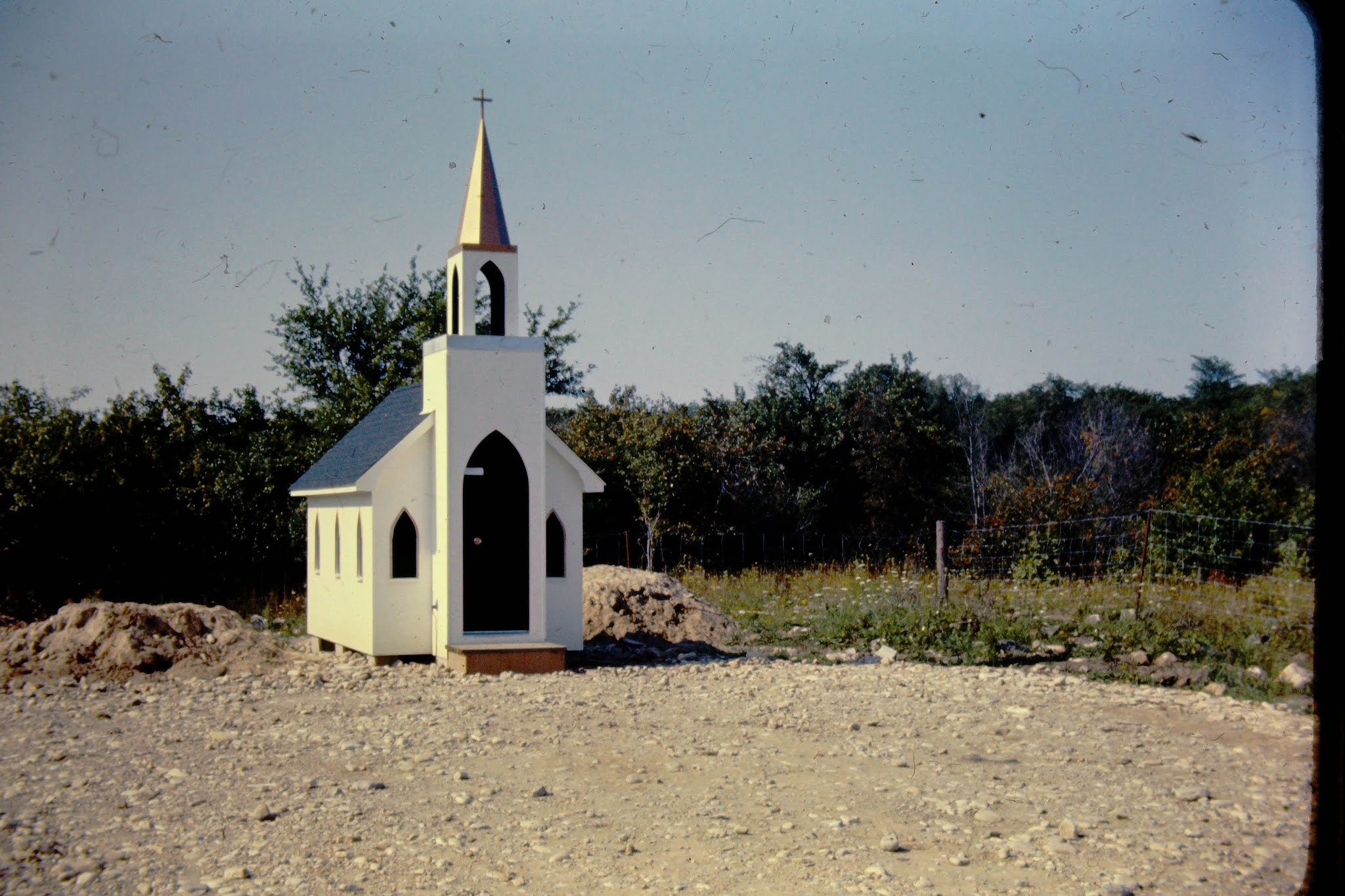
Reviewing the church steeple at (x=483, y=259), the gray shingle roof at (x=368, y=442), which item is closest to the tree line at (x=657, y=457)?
the gray shingle roof at (x=368, y=442)

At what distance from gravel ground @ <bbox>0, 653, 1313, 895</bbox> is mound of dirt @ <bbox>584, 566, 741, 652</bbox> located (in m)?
4.84

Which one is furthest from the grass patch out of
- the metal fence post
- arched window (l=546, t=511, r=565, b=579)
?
arched window (l=546, t=511, r=565, b=579)

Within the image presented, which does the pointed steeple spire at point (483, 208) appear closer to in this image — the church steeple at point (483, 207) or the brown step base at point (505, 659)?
the church steeple at point (483, 207)

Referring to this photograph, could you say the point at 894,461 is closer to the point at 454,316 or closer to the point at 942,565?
the point at 942,565

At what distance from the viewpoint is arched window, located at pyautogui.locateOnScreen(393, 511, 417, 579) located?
16.6 m

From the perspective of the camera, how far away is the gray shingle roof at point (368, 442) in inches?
674

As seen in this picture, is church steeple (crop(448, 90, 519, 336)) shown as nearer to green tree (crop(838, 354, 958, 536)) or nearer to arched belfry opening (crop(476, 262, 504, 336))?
arched belfry opening (crop(476, 262, 504, 336))

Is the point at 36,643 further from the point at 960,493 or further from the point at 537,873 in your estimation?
the point at 960,493

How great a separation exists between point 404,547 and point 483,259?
4307mm

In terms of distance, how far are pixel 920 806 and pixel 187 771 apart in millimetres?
5754

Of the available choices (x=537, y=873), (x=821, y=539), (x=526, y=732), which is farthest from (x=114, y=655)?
(x=821, y=539)

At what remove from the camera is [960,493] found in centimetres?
3803

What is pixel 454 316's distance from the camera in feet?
55.6

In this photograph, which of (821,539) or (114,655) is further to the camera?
(821,539)
